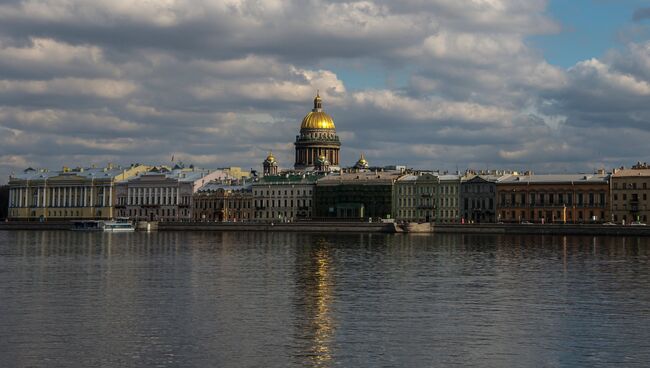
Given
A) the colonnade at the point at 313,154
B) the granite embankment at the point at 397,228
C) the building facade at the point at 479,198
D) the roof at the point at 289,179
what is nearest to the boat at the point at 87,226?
the granite embankment at the point at 397,228

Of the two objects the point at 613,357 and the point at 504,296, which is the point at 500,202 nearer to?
the point at 504,296

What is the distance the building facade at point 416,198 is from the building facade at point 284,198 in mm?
9925

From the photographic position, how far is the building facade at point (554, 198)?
92000 mm

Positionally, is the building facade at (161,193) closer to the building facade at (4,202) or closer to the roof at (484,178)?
the building facade at (4,202)

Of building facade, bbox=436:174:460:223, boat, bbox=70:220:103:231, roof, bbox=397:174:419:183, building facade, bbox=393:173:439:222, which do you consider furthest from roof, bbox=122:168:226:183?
building facade, bbox=436:174:460:223

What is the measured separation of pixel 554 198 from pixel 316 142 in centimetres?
4110

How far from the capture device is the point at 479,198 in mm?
100438

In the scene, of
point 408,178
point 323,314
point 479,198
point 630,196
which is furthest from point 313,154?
point 323,314

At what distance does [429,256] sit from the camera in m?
Answer: 51.7

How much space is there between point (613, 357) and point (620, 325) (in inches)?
160

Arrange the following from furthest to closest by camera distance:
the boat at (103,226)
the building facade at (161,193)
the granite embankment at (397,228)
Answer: the building facade at (161,193), the boat at (103,226), the granite embankment at (397,228)

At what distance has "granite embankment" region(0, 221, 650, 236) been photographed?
272ft

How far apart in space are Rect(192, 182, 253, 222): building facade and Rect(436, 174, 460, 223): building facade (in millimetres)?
20895

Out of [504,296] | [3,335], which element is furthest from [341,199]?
[3,335]
